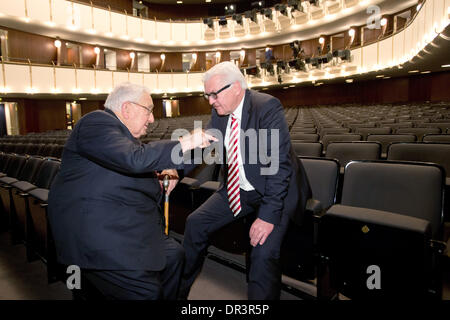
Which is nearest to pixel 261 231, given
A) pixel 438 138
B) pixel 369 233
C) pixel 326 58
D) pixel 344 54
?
pixel 369 233

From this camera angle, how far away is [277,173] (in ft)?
5.05

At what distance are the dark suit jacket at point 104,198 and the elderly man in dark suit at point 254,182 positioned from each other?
480 millimetres

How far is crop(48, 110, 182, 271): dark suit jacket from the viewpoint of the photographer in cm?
123

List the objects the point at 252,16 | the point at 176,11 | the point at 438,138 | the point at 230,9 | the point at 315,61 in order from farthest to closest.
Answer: the point at 176,11, the point at 230,9, the point at 252,16, the point at 315,61, the point at 438,138

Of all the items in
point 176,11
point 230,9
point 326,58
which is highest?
point 176,11

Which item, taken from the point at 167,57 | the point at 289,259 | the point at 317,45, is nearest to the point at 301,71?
the point at 317,45

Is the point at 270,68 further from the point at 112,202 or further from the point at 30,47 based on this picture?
the point at 112,202

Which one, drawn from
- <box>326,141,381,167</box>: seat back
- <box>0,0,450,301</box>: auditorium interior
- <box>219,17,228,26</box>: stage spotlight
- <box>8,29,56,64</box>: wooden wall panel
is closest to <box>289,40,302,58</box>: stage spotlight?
<box>0,0,450,301</box>: auditorium interior

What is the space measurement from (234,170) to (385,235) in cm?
83

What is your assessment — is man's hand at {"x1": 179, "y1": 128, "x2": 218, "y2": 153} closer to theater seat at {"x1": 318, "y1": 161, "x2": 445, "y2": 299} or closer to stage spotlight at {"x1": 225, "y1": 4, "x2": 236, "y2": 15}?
theater seat at {"x1": 318, "y1": 161, "x2": 445, "y2": 299}

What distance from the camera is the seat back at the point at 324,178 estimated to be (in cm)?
193

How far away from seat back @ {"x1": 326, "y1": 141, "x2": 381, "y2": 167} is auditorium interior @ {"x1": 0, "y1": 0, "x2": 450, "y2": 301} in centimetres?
2

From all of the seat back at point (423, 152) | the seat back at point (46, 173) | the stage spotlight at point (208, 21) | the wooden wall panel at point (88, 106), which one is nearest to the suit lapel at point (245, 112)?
the seat back at point (423, 152)

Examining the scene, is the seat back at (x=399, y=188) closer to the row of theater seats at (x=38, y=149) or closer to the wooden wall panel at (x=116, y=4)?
the row of theater seats at (x=38, y=149)
